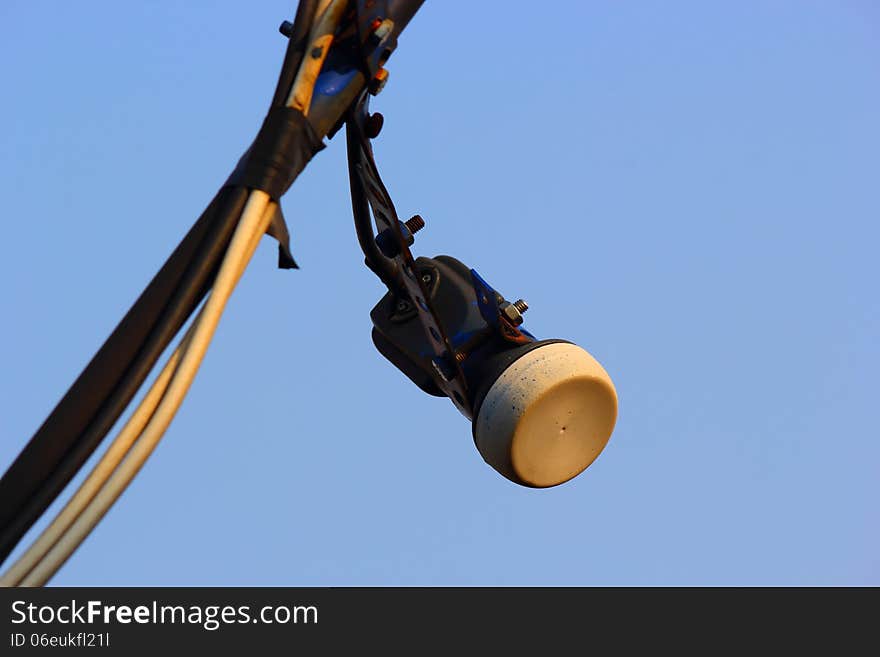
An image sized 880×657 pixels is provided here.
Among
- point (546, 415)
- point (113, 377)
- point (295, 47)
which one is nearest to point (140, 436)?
point (113, 377)

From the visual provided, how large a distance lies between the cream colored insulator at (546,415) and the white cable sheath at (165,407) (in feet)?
14.7

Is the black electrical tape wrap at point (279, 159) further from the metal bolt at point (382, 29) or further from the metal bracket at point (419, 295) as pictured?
the metal bracket at point (419, 295)

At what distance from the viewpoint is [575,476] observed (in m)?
14.9

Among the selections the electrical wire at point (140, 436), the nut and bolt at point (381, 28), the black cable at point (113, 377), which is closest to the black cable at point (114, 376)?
the black cable at point (113, 377)

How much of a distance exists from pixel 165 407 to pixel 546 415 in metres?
5.36

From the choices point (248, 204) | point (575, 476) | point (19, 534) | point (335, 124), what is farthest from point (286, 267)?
point (575, 476)

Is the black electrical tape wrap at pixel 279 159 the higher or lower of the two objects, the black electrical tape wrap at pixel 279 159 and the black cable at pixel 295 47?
the lower

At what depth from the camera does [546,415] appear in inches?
568

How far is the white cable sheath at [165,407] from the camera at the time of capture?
9.55 meters

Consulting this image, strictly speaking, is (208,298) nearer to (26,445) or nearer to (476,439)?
(26,445)

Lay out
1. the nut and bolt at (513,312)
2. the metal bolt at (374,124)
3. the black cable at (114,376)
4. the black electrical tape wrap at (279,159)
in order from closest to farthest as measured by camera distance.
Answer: the black cable at (114,376), the black electrical tape wrap at (279,159), the metal bolt at (374,124), the nut and bolt at (513,312)
